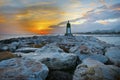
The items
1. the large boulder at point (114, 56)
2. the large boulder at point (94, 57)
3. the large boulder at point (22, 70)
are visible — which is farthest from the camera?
the large boulder at point (94, 57)

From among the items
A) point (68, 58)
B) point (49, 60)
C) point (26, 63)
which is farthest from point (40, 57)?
point (26, 63)

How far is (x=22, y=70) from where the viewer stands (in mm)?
4262

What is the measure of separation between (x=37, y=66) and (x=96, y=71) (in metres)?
1.39

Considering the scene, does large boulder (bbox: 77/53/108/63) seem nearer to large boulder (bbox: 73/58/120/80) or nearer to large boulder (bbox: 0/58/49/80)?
large boulder (bbox: 73/58/120/80)

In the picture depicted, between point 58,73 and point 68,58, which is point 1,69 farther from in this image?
point 68,58

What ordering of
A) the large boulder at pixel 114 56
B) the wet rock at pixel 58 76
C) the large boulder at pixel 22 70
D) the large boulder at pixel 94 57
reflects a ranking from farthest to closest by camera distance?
1. the large boulder at pixel 94 57
2. the large boulder at pixel 114 56
3. the wet rock at pixel 58 76
4. the large boulder at pixel 22 70

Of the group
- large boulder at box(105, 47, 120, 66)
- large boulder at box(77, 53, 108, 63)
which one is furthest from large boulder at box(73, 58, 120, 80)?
large boulder at box(77, 53, 108, 63)

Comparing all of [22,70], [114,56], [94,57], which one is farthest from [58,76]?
[114,56]

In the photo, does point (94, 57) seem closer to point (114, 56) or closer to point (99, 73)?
point (114, 56)

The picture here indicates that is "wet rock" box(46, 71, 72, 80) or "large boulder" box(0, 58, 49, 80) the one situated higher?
"large boulder" box(0, 58, 49, 80)

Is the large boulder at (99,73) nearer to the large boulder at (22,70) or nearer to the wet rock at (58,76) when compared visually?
the wet rock at (58,76)

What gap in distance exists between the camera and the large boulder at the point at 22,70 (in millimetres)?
4098

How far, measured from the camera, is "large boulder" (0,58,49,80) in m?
4.10

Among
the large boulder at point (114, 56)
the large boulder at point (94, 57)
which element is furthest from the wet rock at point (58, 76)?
the large boulder at point (114, 56)
